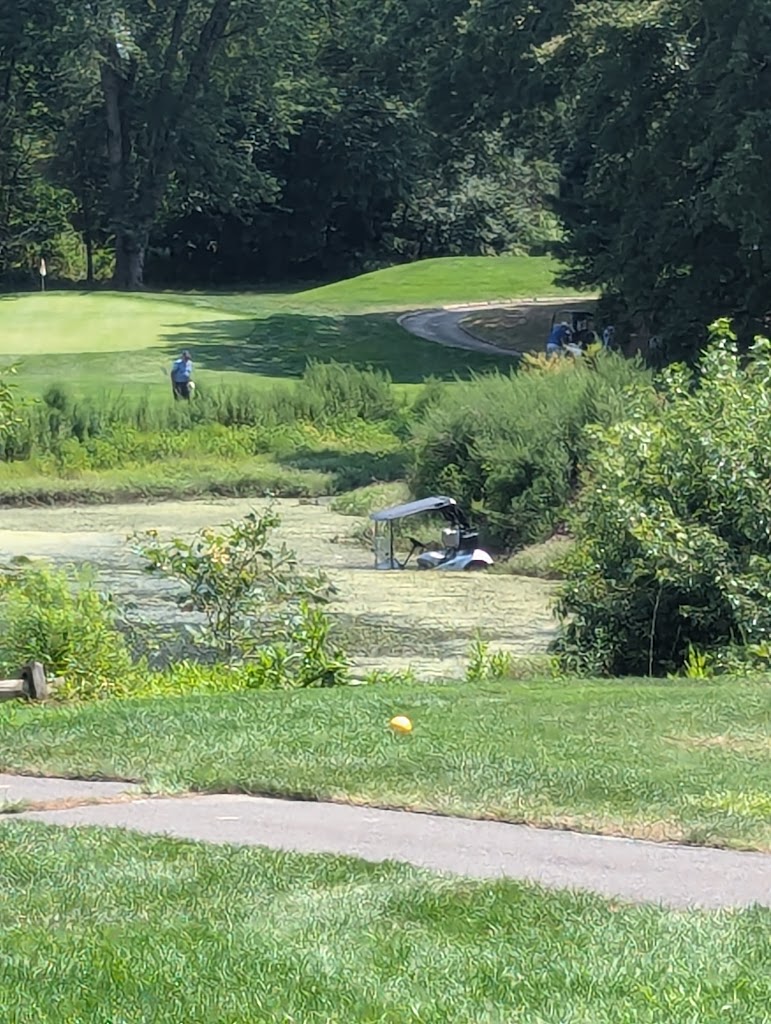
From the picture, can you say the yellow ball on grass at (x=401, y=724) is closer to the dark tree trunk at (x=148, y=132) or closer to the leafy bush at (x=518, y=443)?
the leafy bush at (x=518, y=443)

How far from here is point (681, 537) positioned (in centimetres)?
1464

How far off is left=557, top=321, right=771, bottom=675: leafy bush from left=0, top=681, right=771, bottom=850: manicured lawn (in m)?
2.72

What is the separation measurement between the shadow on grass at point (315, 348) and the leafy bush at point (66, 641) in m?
31.3

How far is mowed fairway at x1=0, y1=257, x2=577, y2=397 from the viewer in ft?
141

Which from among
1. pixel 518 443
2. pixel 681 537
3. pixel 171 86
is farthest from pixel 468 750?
pixel 171 86

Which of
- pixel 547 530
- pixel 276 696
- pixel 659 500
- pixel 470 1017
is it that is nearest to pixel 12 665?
pixel 276 696

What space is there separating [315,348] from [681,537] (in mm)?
35374

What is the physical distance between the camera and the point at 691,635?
15.5 m

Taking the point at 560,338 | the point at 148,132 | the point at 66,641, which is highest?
the point at 148,132

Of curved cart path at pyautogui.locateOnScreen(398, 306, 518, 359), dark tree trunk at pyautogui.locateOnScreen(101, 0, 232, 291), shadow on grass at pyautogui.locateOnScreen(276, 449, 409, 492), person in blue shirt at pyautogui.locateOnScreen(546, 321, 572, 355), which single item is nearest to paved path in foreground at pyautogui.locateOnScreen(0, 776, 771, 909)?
shadow on grass at pyautogui.locateOnScreen(276, 449, 409, 492)

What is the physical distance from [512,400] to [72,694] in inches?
656

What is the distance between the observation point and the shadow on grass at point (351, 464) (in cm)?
3375

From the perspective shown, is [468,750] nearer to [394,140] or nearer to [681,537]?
[681,537]

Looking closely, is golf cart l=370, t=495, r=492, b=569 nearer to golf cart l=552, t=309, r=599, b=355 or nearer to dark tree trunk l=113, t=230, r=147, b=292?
golf cart l=552, t=309, r=599, b=355
